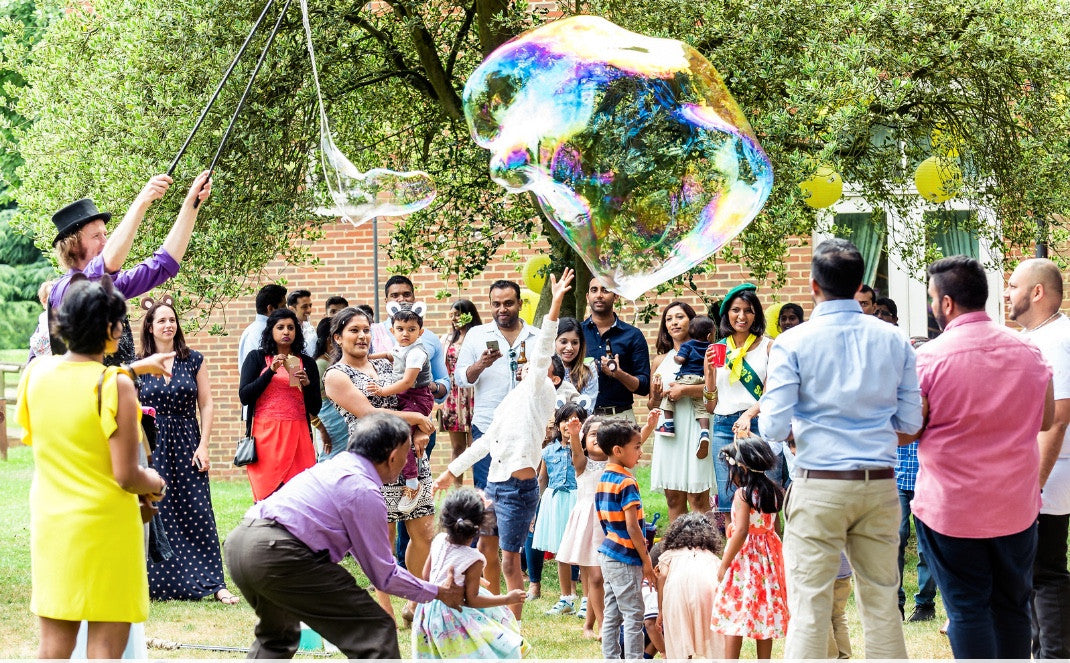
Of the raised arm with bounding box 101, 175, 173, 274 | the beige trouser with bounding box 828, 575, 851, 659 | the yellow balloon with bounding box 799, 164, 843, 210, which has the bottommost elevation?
the beige trouser with bounding box 828, 575, 851, 659

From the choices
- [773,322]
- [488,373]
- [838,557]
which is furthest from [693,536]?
[773,322]

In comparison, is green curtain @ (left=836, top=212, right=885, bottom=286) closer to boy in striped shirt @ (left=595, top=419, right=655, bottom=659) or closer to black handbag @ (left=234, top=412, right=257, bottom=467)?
black handbag @ (left=234, top=412, right=257, bottom=467)

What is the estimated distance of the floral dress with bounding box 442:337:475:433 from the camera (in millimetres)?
9469

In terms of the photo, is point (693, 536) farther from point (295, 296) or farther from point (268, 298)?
point (295, 296)

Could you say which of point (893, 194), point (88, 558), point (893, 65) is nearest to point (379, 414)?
point (88, 558)

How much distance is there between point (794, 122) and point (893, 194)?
1.62 m

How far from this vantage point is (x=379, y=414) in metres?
4.57

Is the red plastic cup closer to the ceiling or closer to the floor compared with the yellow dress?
closer to the ceiling

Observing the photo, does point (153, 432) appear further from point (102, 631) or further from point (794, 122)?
point (794, 122)

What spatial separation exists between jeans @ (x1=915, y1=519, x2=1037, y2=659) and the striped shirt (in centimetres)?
142

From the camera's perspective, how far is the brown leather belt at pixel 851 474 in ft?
14.9

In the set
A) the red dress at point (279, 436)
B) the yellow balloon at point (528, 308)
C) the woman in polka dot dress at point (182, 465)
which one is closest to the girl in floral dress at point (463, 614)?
the red dress at point (279, 436)

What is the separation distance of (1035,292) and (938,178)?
3.38 meters

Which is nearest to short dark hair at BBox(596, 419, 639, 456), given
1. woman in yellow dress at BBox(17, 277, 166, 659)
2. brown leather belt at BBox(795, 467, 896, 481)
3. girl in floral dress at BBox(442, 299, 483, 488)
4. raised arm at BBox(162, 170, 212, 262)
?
brown leather belt at BBox(795, 467, 896, 481)
